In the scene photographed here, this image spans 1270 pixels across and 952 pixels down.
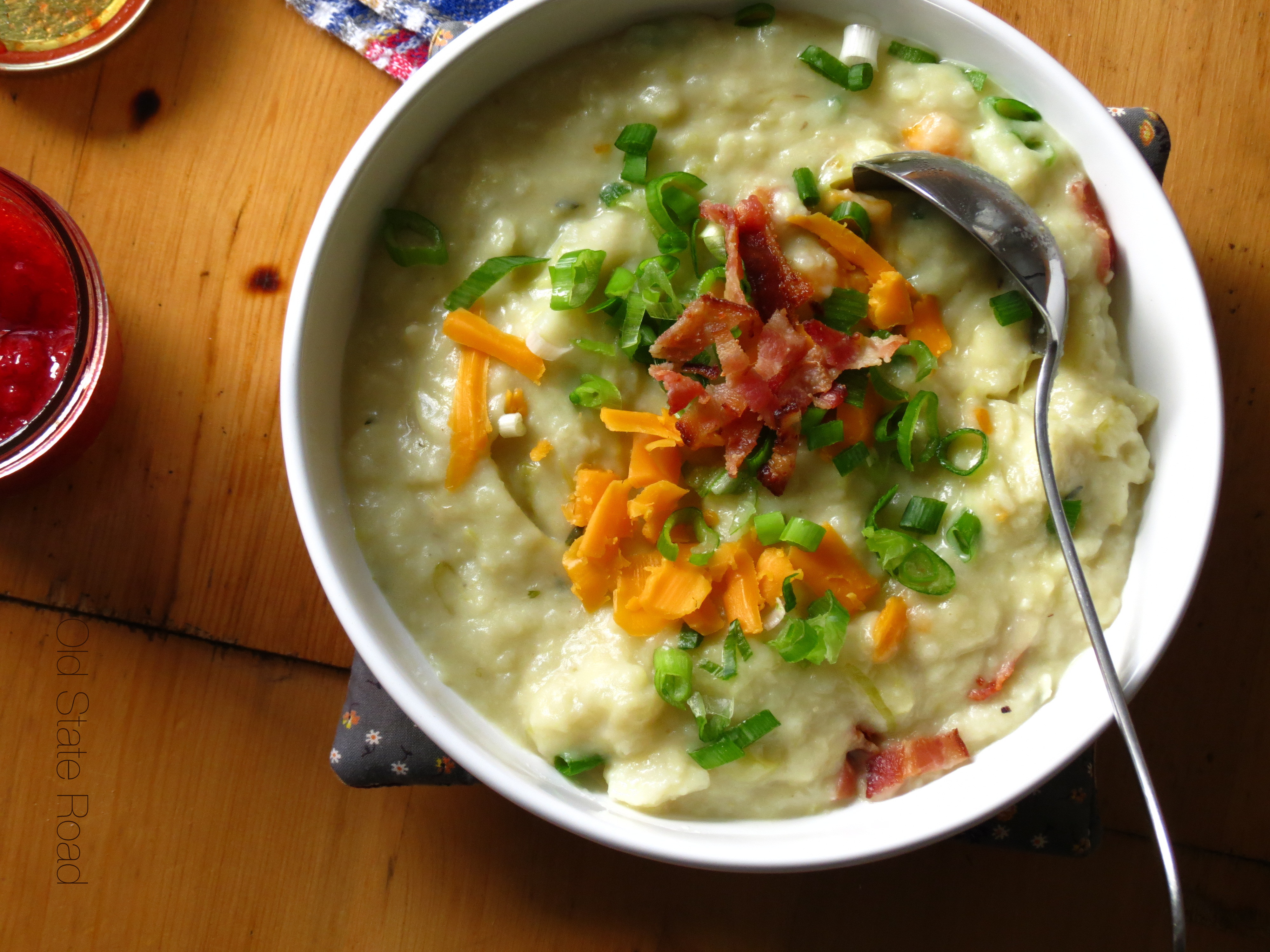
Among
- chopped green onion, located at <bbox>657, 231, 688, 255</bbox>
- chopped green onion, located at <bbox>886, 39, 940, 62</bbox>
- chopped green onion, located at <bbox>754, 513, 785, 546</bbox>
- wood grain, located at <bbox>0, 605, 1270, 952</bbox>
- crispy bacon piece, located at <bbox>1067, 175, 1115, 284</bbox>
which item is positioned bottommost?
wood grain, located at <bbox>0, 605, 1270, 952</bbox>

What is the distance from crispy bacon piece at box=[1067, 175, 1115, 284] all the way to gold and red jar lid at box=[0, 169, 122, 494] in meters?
2.15

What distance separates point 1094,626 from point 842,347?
714 millimetres

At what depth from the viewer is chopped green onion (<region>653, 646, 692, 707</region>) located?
1.88m

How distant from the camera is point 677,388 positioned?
1.87 metres

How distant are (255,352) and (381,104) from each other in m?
0.69

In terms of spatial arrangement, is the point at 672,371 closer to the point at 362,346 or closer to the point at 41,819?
the point at 362,346

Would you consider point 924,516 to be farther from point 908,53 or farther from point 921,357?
point 908,53

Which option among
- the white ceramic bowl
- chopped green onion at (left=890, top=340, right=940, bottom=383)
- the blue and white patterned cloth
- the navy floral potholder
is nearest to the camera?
the white ceramic bowl

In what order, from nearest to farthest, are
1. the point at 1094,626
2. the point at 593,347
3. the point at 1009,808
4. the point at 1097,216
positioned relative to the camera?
the point at 1094,626 → the point at 593,347 → the point at 1097,216 → the point at 1009,808

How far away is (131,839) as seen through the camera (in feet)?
7.97

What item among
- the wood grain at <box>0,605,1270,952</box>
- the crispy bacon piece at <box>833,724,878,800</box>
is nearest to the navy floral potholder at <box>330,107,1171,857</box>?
the wood grain at <box>0,605,1270,952</box>

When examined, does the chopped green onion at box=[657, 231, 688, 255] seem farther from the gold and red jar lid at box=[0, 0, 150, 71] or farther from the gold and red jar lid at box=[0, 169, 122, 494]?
the gold and red jar lid at box=[0, 0, 150, 71]

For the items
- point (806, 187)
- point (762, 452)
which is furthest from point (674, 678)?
point (806, 187)

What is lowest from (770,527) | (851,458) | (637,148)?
(770,527)
